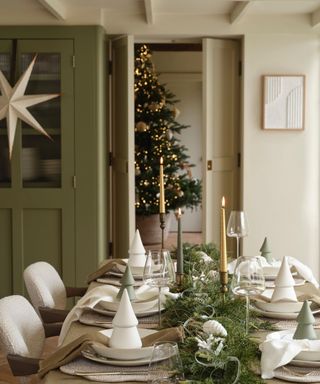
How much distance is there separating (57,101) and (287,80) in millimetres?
1781

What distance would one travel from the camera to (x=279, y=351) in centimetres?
203

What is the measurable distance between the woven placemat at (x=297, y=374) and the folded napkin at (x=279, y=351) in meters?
0.02

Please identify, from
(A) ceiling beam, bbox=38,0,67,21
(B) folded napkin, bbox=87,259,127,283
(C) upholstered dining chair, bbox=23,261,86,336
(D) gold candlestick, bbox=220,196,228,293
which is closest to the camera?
(D) gold candlestick, bbox=220,196,228,293

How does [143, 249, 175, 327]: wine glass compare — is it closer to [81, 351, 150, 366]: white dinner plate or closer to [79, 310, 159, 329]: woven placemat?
[79, 310, 159, 329]: woven placemat

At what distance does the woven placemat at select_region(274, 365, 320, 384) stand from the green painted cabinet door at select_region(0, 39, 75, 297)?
3.56m

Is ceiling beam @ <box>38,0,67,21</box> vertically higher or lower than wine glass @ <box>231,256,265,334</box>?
higher

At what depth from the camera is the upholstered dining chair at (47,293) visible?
10.1 ft

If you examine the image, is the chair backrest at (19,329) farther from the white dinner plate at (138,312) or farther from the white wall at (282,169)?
the white wall at (282,169)

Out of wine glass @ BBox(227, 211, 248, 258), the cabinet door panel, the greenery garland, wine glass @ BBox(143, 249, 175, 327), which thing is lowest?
the cabinet door panel

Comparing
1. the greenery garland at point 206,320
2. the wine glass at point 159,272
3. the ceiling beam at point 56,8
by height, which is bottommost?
the greenery garland at point 206,320

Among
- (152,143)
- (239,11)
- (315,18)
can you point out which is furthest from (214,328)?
(152,143)

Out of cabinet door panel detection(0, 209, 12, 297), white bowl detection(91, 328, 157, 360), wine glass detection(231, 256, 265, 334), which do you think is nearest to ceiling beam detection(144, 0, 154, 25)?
cabinet door panel detection(0, 209, 12, 297)

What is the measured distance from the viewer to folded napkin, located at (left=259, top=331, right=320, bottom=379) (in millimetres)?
1989

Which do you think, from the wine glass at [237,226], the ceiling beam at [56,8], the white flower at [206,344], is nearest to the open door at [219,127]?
the ceiling beam at [56,8]
